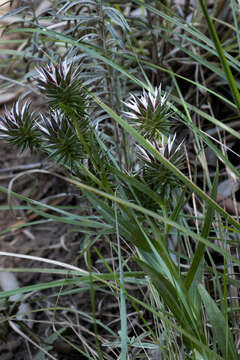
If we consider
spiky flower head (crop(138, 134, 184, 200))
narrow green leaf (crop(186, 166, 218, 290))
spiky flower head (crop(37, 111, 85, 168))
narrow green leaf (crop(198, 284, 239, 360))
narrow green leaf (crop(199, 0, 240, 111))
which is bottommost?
narrow green leaf (crop(198, 284, 239, 360))

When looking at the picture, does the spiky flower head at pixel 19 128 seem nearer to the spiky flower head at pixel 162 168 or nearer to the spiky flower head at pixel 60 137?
the spiky flower head at pixel 60 137

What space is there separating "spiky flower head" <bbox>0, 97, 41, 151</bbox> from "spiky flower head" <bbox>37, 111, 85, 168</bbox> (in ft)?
0.16

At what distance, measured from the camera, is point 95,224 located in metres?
0.98

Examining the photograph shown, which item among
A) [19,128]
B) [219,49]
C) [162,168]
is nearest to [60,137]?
[19,128]

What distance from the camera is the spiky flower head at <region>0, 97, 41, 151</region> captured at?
0.86 metres

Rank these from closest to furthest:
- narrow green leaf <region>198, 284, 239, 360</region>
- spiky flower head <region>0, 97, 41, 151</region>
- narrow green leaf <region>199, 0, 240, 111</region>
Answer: narrow green leaf <region>199, 0, 240, 111</region>, narrow green leaf <region>198, 284, 239, 360</region>, spiky flower head <region>0, 97, 41, 151</region>

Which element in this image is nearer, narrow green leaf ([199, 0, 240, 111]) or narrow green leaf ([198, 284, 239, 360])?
narrow green leaf ([199, 0, 240, 111])

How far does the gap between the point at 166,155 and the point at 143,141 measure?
6 cm

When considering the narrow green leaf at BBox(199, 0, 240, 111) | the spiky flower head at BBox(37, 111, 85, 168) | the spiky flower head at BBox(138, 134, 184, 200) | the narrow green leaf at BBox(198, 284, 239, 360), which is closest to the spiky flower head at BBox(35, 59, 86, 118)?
the spiky flower head at BBox(37, 111, 85, 168)

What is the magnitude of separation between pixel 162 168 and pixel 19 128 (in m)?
0.29

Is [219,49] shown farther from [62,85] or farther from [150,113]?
[62,85]

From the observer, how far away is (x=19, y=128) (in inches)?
34.0

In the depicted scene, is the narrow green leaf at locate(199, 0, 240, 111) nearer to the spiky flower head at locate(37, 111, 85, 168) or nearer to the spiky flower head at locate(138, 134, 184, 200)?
the spiky flower head at locate(138, 134, 184, 200)

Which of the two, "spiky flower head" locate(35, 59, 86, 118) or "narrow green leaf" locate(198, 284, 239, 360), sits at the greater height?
"spiky flower head" locate(35, 59, 86, 118)
